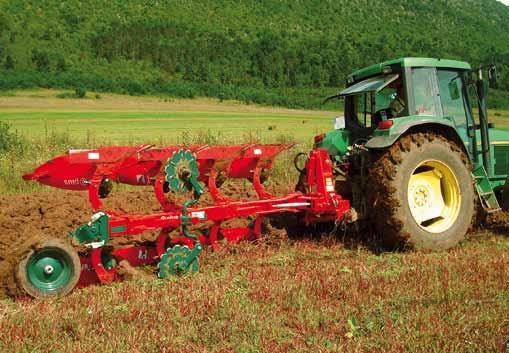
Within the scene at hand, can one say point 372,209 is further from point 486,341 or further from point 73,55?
point 73,55

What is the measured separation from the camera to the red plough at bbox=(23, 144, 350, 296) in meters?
4.86

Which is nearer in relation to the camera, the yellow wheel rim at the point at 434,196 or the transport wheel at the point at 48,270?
the transport wheel at the point at 48,270

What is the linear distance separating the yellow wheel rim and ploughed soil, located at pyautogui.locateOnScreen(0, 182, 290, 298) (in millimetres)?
1933

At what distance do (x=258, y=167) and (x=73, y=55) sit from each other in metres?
56.4

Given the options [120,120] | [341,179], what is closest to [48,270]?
[341,179]

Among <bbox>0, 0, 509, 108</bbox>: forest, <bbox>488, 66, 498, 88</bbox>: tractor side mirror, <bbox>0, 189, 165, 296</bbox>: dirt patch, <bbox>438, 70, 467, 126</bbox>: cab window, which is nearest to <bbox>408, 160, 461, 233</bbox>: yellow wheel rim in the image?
<bbox>438, 70, 467, 126</bbox>: cab window

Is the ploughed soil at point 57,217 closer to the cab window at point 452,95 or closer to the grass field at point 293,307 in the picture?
the grass field at point 293,307

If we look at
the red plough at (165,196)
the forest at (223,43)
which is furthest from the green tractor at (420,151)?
the forest at (223,43)

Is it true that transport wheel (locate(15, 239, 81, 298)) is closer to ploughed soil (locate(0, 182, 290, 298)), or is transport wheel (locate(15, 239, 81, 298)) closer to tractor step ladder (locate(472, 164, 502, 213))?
ploughed soil (locate(0, 182, 290, 298))

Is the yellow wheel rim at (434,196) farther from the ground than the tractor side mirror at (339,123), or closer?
closer

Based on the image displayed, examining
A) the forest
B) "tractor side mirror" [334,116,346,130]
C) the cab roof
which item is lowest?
"tractor side mirror" [334,116,346,130]

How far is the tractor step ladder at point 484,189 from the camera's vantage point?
6297 mm

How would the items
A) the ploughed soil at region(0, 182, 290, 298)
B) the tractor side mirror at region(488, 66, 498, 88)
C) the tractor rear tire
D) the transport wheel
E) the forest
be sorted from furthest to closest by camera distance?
the forest, the tractor side mirror at region(488, 66, 498, 88), the tractor rear tire, the ploughed soil at region(0, 182, 290, 298), the transport wheel

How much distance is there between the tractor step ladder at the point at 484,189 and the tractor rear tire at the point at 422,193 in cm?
25
